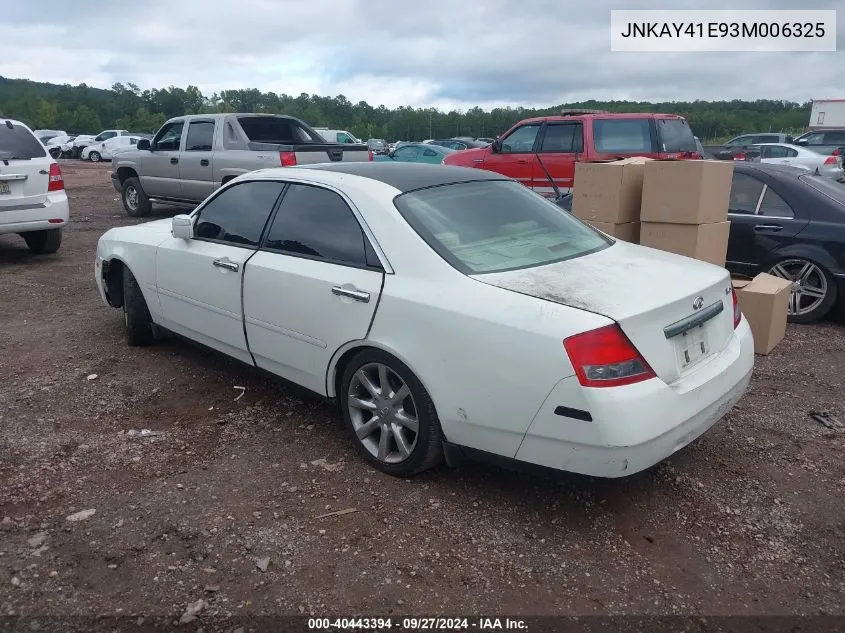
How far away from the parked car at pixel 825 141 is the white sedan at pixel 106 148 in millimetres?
30283

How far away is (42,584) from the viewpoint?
8.90 ft

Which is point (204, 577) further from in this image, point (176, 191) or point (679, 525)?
point (176, 191)

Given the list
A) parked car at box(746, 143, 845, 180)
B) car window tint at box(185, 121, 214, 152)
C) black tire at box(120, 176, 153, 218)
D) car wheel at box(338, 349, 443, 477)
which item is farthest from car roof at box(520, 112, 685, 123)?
parked car at box(746, 143, 845, 180)

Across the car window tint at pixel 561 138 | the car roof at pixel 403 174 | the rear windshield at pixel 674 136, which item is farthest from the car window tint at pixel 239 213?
the rear windshield at pixel 674 136

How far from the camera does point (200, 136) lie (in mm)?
10953

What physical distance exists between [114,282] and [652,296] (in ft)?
14.2

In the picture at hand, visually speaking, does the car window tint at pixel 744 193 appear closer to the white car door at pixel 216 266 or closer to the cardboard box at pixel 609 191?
the cardboard box at pixel 609 191

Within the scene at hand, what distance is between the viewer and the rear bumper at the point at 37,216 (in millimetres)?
8117

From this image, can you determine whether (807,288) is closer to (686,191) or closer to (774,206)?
(774,206)

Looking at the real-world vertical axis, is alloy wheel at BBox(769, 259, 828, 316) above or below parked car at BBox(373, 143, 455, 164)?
below

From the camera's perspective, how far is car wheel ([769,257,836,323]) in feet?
19.8

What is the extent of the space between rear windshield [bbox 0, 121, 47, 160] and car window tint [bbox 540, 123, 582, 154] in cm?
699

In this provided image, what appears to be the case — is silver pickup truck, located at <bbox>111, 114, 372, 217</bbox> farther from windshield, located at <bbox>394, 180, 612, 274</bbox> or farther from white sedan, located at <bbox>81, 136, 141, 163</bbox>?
white sedan, located at <bbox>81, 136, 141, 163</bbox>

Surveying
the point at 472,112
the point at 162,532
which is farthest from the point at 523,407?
the point at 472,112
